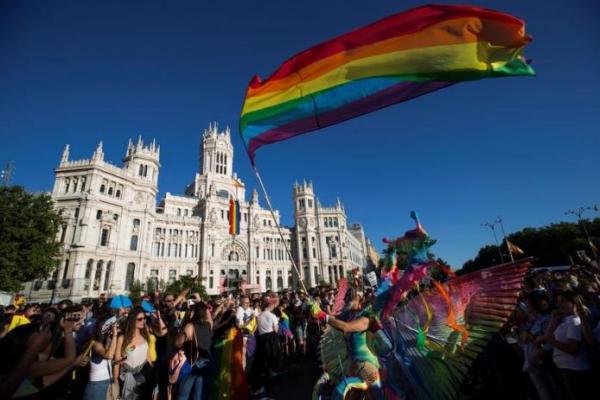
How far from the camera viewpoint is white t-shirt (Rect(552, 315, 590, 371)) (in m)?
3.36

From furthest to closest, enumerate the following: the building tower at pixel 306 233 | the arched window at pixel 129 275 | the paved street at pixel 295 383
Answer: the building tower at pixel 306 233, the arched window at pixel 129 275, the paved street at pixel 295 383

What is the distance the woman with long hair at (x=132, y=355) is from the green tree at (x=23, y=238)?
23969 millimetres

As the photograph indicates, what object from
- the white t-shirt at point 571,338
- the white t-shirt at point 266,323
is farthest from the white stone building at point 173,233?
the white t-shirt at point 571,338

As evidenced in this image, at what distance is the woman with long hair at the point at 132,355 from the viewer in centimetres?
428

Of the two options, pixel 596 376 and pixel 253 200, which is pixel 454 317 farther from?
pixel 253 200

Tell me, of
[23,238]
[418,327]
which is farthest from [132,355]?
[23,238]

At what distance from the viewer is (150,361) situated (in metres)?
4.90

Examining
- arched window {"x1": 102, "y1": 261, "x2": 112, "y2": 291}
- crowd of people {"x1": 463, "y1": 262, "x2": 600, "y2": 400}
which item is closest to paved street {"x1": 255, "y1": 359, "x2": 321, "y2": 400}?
crowd of people {"x1": 463, "y1": 262, "x2": 600, "y2": 400}

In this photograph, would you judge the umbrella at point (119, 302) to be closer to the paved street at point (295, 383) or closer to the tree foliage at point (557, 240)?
the paved street at point (295, 383)

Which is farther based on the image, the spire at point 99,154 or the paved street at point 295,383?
the spire at point 99,154

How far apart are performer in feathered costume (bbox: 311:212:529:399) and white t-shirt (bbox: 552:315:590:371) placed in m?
1.15

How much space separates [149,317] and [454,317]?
586cm

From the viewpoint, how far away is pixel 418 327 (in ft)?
11.5

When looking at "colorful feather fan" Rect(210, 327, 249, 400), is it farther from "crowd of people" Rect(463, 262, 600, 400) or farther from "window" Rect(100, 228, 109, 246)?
"window" Rect(100, 228, 109, 246)
